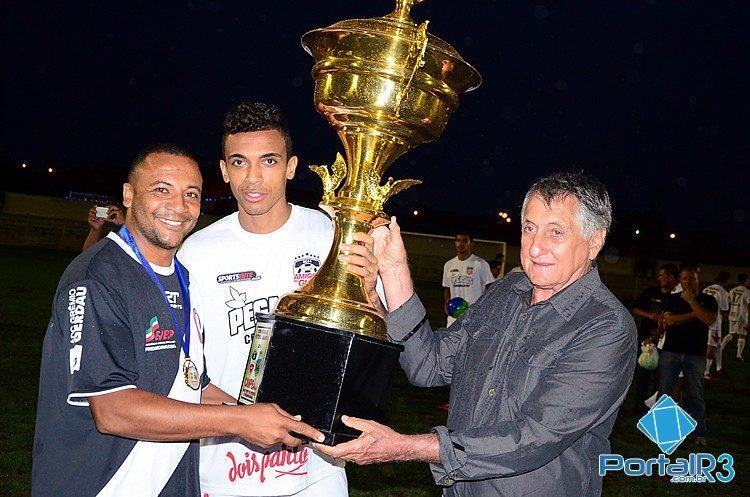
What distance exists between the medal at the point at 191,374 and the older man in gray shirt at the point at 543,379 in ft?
1.98

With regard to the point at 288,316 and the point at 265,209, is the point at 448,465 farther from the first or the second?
the point at 265,209

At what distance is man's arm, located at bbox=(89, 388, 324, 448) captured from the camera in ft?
A: 8.64

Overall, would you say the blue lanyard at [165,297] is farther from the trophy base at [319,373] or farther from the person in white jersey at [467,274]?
the person in white jersey at [467,274]

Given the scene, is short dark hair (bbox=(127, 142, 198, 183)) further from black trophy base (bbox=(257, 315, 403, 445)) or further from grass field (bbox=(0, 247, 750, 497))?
grass field (bbox=(0, 247, 750, 497))

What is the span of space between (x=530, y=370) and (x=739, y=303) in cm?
1725

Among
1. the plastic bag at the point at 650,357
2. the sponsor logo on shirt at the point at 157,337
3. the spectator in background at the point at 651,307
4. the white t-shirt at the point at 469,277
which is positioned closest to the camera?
the sponsor logo on shirt at the point at 157,337

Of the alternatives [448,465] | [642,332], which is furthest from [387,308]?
[642,332]

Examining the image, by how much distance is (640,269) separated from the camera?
141 ft

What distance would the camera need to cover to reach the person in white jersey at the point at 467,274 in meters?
11.4

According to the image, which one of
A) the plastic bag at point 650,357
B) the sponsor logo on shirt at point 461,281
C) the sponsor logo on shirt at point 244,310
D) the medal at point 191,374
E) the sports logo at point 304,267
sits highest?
the sponsor logo on shirt at point 461,281

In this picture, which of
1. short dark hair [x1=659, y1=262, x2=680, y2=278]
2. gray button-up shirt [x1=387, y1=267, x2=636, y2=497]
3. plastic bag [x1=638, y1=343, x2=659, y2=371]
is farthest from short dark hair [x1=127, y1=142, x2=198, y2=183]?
short dark hair [x1=659, y1=262, x2=680, y2=278]

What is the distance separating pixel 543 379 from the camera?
2.78 metres

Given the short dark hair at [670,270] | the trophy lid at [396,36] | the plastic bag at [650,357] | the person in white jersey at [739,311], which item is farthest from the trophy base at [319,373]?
the person in white jersey at [739,311]

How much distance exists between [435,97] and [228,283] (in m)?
1.26
